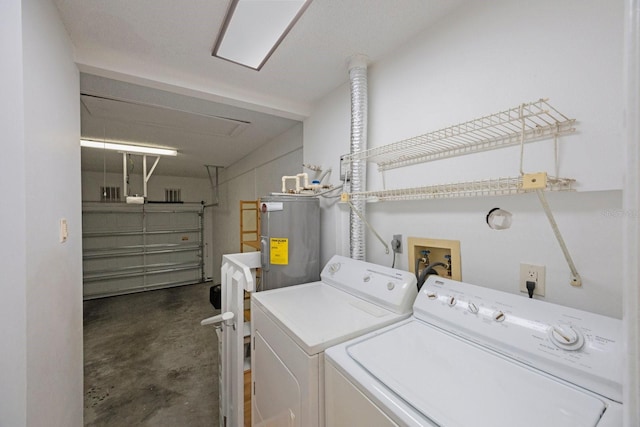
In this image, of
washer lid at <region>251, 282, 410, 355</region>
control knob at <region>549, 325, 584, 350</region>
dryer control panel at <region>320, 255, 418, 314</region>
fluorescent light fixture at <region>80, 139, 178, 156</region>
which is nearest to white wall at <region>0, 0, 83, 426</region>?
washer lid at <region>251, 282, 410, 355</region>

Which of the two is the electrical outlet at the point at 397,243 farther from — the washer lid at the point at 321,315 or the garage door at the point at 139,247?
the garage door at the point at 139,247

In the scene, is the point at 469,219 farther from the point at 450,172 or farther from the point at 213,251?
the point at 213,251

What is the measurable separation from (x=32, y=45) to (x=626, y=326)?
1959mm

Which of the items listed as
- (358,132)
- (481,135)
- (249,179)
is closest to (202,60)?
(358,132)

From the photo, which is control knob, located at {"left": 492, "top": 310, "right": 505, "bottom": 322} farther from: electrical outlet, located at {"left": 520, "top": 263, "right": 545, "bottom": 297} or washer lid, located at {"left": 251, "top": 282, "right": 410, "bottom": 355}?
washer lid, located at {"left": 251, "top": 282, "right": 410, "bottom": 355}

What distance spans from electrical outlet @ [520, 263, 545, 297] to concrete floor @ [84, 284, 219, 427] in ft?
7.86

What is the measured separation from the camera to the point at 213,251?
6.50 metres

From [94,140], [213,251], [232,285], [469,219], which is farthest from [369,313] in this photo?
[213,251]

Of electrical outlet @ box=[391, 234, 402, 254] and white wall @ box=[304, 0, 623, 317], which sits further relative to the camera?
electrical outlet @ box=[391, 234, 402, 254]

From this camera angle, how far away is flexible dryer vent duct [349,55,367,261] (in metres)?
1.67

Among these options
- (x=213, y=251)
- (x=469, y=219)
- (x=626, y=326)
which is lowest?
(x=213, y=251)

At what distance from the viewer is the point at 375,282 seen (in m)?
1.36

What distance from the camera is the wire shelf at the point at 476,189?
0.87 metres

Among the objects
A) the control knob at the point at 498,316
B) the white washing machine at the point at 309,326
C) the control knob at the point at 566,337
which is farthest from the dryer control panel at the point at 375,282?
the control knob at the point at 566,337
